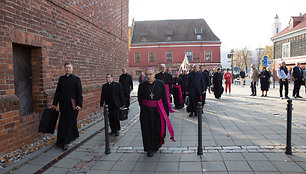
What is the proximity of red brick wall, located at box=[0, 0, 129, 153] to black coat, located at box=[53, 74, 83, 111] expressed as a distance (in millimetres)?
782

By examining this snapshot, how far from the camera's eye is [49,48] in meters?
6.20

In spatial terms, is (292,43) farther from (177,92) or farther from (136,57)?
(136,57)

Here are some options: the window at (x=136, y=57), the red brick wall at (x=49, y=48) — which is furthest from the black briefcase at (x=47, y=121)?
the window at (x=136, y=57)

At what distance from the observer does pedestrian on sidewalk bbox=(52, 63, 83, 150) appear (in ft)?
17.3

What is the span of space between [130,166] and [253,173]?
2122mm

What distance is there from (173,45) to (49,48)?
136ft

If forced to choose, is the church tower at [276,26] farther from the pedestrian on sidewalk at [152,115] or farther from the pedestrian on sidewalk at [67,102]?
the pedestrian on sidewalk at [67,102]

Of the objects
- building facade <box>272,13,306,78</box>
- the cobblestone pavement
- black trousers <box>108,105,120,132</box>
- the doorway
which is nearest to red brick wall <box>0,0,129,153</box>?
the doorway

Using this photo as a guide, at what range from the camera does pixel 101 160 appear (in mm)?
4664

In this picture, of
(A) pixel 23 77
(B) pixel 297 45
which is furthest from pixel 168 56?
(A) pixel 23 77

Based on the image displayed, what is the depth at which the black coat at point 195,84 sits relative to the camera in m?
8.41

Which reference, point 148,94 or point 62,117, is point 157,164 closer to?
point 148,94

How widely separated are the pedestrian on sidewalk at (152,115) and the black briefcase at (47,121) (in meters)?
2.04

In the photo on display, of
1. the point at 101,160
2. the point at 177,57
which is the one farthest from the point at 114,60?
the point at 177,57
